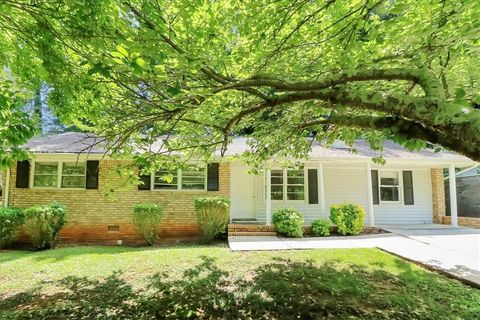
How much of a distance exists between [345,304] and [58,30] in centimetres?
589

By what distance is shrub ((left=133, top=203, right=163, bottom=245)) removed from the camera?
11148 mm

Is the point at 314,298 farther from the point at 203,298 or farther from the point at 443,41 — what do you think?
the point at 443,41

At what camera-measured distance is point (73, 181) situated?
489 inches

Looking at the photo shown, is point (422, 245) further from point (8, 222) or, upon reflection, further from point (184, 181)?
point (8, 222)

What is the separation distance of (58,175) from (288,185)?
930 cm

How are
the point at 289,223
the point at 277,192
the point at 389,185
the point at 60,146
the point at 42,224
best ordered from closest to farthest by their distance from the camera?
the point at 42,224 < the point at 289,223 < the point at 60,146 < the point at 277,192 < the point at 389,185

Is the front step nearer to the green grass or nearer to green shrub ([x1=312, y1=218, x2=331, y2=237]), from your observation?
green shrub ([x1=312, y1=218, x2=331, y2=237])

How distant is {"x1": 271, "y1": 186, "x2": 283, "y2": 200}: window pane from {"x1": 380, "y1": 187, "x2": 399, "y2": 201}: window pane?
469 cm

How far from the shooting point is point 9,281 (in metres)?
6.98

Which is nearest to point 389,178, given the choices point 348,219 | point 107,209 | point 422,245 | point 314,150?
point 314,150

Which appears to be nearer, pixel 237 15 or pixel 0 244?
pixel 237 15

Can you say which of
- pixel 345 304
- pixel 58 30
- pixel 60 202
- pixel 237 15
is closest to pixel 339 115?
pixel 237 15

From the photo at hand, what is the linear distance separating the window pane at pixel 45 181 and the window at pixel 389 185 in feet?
45.2

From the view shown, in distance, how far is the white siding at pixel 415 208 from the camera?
1458 cm
